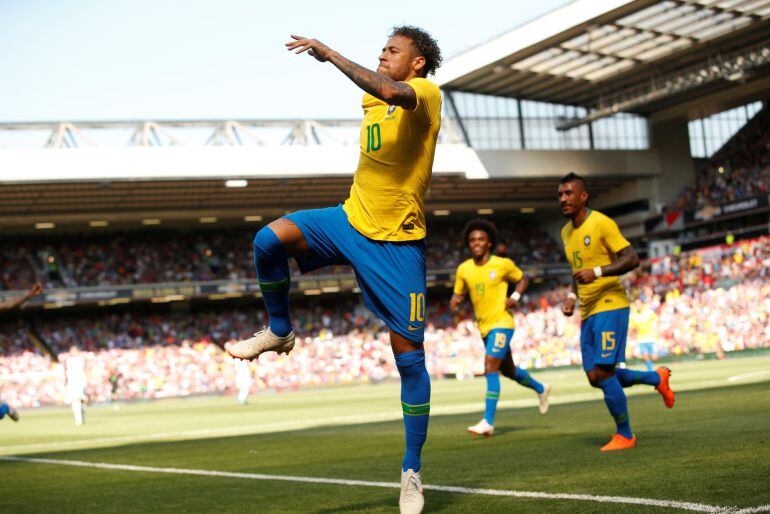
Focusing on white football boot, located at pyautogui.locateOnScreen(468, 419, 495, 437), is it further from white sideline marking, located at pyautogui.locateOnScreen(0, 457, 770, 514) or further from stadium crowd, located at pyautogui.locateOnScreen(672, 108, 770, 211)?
stadium crowd, located at pyautogui.locateOnScreen(672, 108, 770, 211)

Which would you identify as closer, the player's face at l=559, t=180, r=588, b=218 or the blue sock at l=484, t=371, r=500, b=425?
the player's face at l=559, t=180, r=588, b=218

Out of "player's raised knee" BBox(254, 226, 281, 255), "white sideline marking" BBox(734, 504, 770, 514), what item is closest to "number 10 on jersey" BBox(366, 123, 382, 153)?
"player's raised knee" BBox(254, 226, 281, 255)

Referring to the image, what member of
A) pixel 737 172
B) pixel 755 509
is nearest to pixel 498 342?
pixel 755 509

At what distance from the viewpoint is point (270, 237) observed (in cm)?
503

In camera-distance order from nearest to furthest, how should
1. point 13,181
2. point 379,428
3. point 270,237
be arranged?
point 270,237 → point 379,428 → point 13,181

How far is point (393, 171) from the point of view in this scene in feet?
16.7

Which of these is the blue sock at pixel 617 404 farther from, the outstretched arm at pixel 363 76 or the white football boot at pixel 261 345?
the outstretched arm at pixel 363 76

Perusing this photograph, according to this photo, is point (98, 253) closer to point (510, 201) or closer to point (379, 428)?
point (510, 201)

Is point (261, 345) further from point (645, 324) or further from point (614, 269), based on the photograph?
point (645, 324)

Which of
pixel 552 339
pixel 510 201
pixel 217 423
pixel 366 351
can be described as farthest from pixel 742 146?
pixel 217 423

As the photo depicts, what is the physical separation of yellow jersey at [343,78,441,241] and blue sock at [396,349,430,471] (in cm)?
62

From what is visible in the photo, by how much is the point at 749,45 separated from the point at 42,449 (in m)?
33.8

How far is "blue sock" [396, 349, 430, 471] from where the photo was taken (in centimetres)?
506

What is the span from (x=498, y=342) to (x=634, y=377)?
94.7 inches
